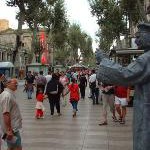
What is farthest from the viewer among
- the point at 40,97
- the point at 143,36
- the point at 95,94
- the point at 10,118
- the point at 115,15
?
the point at 115,15

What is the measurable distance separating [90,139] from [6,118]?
5166mm

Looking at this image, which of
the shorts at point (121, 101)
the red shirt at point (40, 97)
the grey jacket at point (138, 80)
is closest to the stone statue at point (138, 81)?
the grey jacket at point (138, 80)

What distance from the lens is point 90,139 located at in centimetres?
1212

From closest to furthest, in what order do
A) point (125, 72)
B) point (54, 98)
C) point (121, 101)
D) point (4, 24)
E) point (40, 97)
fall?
point (125, 72), point (121, 101), point (40, 97), point (54, 98), point (4, 24)

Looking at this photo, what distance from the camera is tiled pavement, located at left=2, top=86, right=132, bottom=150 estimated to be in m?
11.1

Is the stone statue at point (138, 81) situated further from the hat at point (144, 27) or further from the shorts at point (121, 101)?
the shorts at point (121, 101)

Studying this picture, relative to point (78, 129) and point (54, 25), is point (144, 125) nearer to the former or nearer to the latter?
point (78, 129)

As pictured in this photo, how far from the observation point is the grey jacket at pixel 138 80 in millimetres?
3682

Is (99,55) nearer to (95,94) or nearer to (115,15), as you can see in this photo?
(95,94)

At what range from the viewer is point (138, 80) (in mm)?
3711

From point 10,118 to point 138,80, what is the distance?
3928 mm

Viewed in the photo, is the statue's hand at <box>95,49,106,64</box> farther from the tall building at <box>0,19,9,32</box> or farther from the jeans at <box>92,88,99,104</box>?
the tall building at <box>0,19,9,32</box>

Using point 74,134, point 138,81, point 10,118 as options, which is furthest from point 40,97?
point 138,81

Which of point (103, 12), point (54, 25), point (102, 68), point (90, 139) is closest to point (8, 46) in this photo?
point (54, 25)
